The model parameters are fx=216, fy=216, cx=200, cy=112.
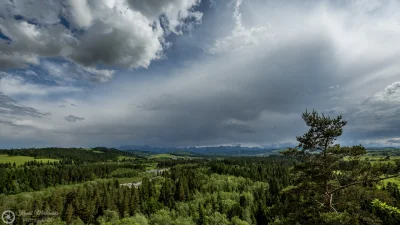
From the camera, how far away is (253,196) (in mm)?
120062

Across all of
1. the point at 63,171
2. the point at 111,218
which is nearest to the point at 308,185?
the point at 111,218

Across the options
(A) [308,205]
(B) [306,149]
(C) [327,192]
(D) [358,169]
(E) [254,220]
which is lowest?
(E) [254,220]

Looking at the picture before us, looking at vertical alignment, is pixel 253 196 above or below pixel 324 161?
below

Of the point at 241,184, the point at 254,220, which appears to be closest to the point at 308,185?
the point at 254,220

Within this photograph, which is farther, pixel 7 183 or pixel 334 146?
pixel 7 183

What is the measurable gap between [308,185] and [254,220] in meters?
76.9

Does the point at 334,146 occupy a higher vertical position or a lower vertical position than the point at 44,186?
higher

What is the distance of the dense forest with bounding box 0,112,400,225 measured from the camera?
20.1 metres

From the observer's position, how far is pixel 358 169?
66.9 feet

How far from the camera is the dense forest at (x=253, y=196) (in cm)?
2006

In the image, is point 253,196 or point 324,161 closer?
point 324,161

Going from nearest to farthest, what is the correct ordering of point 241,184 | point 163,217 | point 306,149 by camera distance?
point 306,149
point 163,217
point 241,184

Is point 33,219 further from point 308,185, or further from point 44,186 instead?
point 308,185

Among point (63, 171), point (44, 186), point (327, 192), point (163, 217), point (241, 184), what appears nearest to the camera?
point (327, 192)
